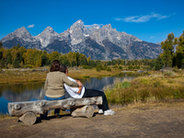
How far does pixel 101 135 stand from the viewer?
4.80 meters

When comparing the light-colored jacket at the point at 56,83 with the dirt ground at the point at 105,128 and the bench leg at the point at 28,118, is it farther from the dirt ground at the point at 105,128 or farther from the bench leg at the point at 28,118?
the dirt ground at the point at 105,128

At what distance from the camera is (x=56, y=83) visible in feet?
20.4

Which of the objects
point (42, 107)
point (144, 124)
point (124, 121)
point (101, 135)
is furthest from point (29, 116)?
point (144, 124)

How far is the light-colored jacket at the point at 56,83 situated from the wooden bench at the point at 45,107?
0.33 metres

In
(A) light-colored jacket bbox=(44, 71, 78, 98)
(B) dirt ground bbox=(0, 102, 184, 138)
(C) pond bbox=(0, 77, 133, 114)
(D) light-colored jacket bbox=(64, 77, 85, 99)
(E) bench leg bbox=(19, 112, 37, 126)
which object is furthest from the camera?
(C) pond bbox=(0, 77, 133, 114)

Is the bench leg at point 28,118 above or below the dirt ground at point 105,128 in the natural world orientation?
above

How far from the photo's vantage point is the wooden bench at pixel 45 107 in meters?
5.55

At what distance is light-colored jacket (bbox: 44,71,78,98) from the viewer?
617 cm

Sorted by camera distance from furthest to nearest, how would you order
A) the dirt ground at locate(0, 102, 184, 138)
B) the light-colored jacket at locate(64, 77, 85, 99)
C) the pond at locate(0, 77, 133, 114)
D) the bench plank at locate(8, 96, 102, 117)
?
the pond at locate(0, 77, 133, 114) < the light-colored jacket at locate(64, 77, 85, 99) < the bench plank at locate(8, 96, 102, 117) < the dirt ground at locate(0, 102, 184, 138)

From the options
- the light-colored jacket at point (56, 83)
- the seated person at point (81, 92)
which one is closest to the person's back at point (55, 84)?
the light-colored jacket at point (56, 83)

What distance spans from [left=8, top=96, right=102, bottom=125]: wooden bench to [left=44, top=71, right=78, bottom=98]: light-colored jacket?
1.09ft

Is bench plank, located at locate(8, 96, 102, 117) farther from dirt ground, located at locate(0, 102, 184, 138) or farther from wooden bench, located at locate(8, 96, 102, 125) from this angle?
dirt ground, located at locate(0, 102, 184, 138)

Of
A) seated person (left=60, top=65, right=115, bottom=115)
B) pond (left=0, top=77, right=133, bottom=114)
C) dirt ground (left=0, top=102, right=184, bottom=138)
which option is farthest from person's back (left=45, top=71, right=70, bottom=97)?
pond (left=0, top=77, right=133, bottom=114)

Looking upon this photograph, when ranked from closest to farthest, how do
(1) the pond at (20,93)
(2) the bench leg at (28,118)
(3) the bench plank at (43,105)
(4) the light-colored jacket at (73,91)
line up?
(3) the bench plank at (43,105), (2) the bench leg at (28,118), (4) the light-colored jacket at (73,91), (1) the pond at (20,93)
